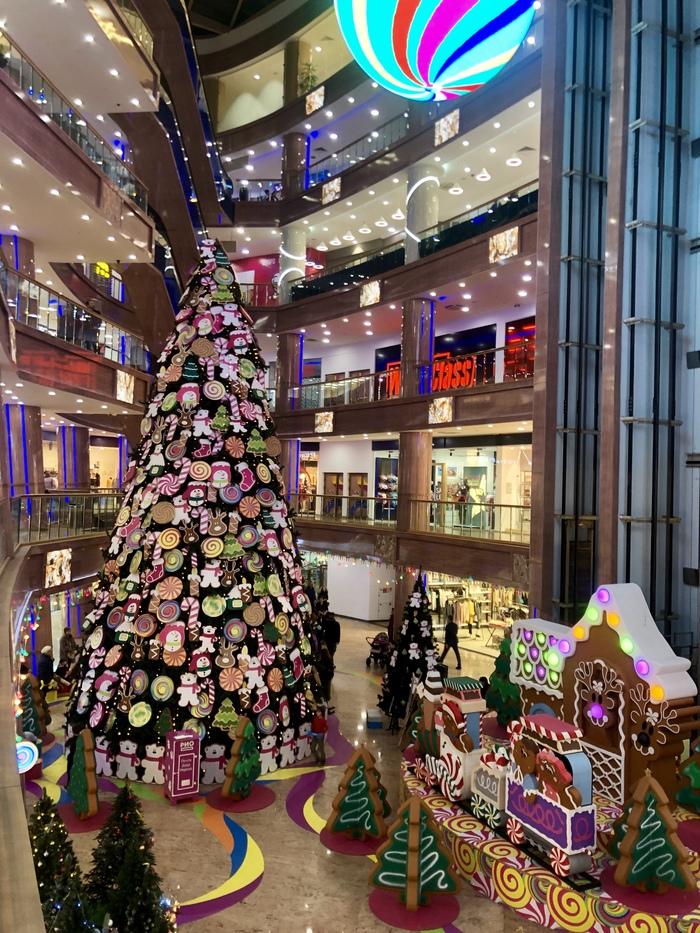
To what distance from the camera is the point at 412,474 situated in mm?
18422

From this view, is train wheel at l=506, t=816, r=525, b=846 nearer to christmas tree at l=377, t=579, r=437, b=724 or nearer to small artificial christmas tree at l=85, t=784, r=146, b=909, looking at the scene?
small artificial christmas tree at l=85, t=784, r=146, b=909

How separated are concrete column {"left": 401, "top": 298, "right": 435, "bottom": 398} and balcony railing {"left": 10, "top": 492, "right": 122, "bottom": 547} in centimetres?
746

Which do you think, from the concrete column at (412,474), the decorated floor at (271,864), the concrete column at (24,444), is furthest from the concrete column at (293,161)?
the decorated floor at (271,864)

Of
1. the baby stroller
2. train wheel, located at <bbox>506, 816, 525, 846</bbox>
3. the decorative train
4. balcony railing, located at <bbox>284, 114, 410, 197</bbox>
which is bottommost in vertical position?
the baby stroller

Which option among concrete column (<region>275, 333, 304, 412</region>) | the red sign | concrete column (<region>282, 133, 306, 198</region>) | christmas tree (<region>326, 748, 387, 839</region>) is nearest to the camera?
christmas tree (<region>326, 748, 387, 839</region>)

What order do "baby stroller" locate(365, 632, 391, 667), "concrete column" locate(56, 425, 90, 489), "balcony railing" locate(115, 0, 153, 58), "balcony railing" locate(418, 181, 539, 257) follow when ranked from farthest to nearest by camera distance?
"concrete column" locate(56, 425, 90, 489), "balcony railing" locate(418, 181, 539, 257), "baby stroller" locate(365, 632, 391, 667), "balcony railing" locate(115, 0, 153, 58)

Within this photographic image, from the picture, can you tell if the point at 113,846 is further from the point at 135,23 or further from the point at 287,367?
the point at 287,367

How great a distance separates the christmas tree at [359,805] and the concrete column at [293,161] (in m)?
20.9

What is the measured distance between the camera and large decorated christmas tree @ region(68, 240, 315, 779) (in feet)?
26.7

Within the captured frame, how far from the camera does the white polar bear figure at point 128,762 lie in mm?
8070

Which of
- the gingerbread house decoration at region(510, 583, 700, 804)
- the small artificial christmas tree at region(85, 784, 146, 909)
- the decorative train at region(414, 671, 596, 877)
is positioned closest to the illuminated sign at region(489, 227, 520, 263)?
the gingerbread house decoration at region(510, 583, 700, 804)

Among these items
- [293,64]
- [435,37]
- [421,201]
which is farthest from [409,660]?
[293,64]

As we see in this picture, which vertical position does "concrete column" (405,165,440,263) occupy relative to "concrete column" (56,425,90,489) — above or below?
above

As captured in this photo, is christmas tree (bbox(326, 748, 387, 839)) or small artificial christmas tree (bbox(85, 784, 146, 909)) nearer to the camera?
A: small artificial christmas tree (bbox(85, 784, 146, 909))
